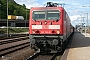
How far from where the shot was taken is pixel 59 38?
48.8ft

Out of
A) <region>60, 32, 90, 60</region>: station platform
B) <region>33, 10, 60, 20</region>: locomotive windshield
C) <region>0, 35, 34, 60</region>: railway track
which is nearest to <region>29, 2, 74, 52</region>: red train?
<region>33, 10, 60, 20</region>: locomotive windshield

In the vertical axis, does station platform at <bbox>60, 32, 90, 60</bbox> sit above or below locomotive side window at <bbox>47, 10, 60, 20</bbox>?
below

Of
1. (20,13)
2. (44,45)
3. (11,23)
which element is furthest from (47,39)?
(20,13)

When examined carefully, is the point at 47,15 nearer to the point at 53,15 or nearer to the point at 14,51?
the point at 53,15

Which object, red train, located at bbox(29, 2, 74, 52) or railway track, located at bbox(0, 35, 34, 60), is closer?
railway track, located at bbox(0, 35, 34, 60)

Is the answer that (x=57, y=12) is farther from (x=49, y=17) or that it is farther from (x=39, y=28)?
(x=39, y=28)

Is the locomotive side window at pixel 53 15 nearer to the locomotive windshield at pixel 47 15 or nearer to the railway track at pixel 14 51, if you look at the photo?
the locomotive windshield at pixel 47 15

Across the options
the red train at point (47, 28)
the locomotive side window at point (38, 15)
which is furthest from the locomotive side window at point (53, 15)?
the locomotive side window at point (38, 15)

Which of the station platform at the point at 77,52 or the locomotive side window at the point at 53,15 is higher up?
the locomotive side window at the point at 53,15

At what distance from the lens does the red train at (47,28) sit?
49.0 ft

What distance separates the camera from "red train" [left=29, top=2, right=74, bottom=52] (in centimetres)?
1495

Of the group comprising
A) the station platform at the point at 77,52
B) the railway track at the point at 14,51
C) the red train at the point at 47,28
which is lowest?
the railway track at the point at 14,51

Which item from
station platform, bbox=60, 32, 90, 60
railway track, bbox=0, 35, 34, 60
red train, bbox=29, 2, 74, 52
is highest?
red train, bbox=29, 2, 74, 52

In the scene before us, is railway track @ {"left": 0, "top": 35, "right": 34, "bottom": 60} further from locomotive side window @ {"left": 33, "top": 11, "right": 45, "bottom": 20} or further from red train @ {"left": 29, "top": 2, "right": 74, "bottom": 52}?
locomotive side window @ {"left": 33, "top": 11, "right": 45, "bottom": 20}
